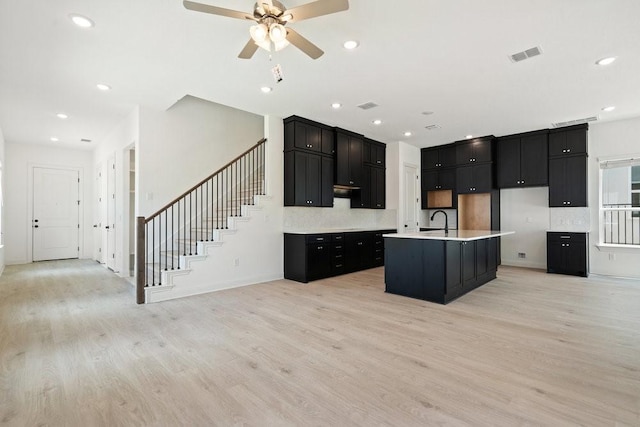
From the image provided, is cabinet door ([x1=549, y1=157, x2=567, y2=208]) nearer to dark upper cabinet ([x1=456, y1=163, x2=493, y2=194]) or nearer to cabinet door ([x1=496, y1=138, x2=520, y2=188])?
cabinet door ([x1=496, y1=138, x2=520, y2=188])

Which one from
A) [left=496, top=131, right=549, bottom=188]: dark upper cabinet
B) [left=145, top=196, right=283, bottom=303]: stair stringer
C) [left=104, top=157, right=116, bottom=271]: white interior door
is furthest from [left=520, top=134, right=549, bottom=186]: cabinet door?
[left=104, top=157, right=116, bottom=271]: white interior door

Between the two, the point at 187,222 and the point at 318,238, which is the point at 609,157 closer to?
the point at 318,238

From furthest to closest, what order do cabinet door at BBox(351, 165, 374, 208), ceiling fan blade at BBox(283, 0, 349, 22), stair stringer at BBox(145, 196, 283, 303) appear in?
cabinet door at BBox(351, 165, 374, 208) < stair stringer at BBox(145, 196, 283, 303) < ceiling fan blade at BBox(283, 0, 349, 22)

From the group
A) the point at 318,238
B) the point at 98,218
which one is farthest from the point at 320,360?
the point at 98,218

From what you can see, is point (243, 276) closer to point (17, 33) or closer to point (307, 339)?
point (307, 339)

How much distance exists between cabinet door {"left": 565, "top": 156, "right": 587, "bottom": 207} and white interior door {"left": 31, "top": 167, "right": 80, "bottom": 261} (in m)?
12.1

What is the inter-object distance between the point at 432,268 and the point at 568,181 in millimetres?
4467

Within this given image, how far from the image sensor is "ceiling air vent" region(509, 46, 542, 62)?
333 centimetres

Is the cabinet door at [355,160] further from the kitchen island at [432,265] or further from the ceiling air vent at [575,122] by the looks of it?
the ceiling air vent at [575,122]

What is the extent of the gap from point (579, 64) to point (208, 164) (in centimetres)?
617

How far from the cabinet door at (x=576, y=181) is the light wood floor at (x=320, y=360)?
2393 mm

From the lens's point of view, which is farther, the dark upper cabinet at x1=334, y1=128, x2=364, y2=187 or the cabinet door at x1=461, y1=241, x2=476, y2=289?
the dark upper cabinet at x1=334, y1=128, x2=364, y2=187

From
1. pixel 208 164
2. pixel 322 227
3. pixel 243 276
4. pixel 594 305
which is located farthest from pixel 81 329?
pixel 594 305

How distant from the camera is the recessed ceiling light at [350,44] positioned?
10.4 feet
